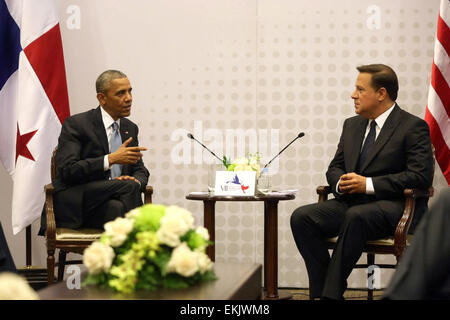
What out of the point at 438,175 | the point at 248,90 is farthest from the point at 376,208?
the point at 248,90

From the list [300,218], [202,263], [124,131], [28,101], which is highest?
[28,101]

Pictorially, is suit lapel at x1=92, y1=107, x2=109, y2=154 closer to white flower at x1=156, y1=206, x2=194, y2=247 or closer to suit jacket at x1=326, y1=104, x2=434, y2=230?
suit jacket at x1=326, y1=104, x2=434, y2=230

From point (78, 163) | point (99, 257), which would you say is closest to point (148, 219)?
point (99, 257)

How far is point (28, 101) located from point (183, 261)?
3.19 metres

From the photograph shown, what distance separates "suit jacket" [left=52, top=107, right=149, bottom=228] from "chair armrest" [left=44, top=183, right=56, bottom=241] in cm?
7

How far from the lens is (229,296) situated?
95.3 inches

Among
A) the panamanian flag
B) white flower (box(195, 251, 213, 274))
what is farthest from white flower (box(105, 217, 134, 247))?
the panamanian flag

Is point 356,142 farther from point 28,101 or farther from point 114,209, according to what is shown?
point 28,101

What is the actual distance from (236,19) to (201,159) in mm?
1206

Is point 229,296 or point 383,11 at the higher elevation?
point 383,11

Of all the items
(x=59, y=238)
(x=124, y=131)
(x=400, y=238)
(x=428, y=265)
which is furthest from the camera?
(x=124, y=131)

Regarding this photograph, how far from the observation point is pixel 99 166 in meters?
4.68

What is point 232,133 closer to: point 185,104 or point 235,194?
point 185,104

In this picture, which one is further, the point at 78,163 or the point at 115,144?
the point at 115,144
